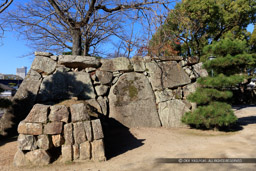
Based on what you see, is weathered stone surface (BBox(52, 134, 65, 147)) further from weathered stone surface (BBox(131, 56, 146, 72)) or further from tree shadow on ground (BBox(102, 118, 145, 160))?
weathered stone surface (BBox(131, 56, 146, 72))

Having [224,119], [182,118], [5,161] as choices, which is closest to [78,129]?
[5,161]

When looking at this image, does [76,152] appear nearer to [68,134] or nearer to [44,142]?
[68,134]

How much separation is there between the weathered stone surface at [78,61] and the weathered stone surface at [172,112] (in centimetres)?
228

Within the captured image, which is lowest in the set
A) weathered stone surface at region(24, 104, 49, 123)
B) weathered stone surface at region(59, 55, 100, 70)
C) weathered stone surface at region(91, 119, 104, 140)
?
weathered stone surface at region(91, 119, 104, 140)

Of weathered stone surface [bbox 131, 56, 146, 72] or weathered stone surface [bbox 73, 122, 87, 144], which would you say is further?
weathered stone surface [bbox 131, 56, 146, 72]

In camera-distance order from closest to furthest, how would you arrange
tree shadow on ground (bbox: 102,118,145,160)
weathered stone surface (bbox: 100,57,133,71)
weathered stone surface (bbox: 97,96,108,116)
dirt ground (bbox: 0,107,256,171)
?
dirt ground (bbox: 0,107,256,171) < tree shadow on ground (bbox: 102,118,145,160) < weathered stone surface (bbox: 97,96,108,116) < weathered stone surface (bbox: 100,57,133,71)

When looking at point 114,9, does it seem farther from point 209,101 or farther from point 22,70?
point 22,70

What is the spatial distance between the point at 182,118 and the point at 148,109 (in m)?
0.96

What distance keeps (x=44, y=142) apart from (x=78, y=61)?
2840 mm

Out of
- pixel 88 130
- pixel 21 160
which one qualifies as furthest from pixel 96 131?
pixel 21 160

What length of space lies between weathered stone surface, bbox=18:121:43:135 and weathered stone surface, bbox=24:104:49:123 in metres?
0.06

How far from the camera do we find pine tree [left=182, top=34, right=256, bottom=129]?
15.1ft

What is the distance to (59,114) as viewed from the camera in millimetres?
2941

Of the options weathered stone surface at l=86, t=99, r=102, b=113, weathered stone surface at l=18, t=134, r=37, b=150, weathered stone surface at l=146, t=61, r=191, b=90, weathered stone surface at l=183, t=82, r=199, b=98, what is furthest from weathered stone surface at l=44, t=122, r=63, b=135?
weathered stone surface at l=183, t=82, r=199, b=98
